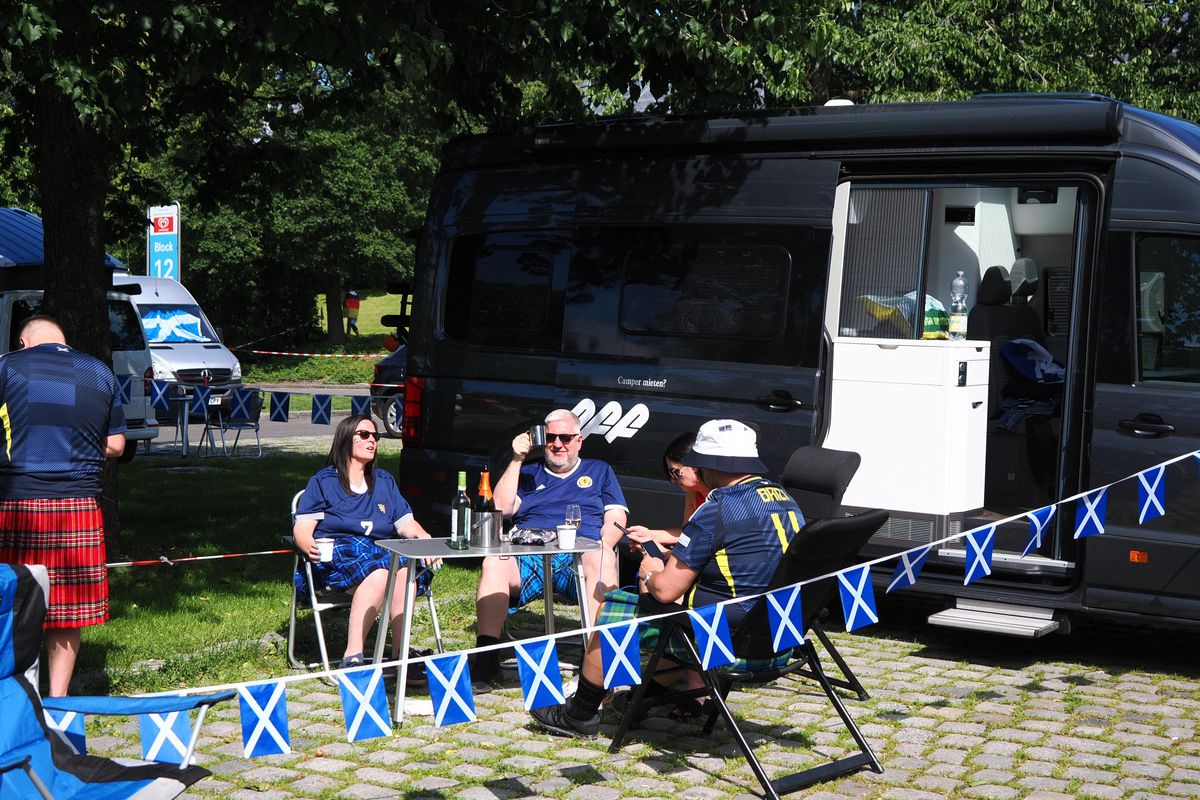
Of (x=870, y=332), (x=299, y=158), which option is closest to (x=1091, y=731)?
(x=870, y=332)

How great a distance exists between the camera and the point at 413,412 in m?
9.19

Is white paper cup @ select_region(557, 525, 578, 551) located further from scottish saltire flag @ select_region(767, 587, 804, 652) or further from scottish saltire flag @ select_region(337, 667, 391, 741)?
scottish saltire flag @ select_region(337, 667, 391, 741)

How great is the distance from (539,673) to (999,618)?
3.38m

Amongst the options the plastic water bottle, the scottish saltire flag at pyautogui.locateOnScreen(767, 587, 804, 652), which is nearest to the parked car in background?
the plastic water bottle

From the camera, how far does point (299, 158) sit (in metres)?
11.8

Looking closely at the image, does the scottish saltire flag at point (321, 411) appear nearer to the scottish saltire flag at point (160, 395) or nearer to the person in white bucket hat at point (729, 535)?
the scottish saltire flag at point (160, 395)

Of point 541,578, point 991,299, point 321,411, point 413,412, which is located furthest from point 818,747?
point 321,411

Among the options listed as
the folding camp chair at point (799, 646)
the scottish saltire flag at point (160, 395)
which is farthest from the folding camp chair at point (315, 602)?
the scottish saltire flag at point (160, 395)

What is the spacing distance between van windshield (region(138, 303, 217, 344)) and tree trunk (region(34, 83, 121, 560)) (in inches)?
501

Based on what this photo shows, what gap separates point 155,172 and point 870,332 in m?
30.9

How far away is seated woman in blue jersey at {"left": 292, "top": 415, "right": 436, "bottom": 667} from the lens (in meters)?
6.72

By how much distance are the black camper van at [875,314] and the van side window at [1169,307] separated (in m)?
0.01

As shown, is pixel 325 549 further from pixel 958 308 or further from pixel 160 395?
pixel 160 395

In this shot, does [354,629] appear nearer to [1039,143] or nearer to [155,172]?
[1039,143]
